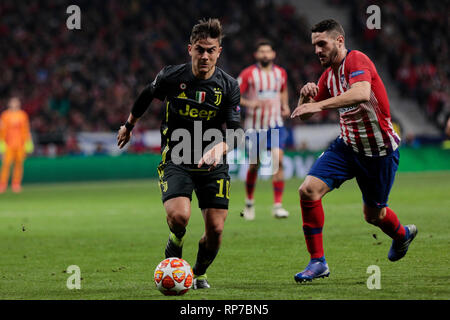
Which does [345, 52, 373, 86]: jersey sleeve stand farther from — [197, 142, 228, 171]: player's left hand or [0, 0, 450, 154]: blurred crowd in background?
[0, 0, 450, 154]: blurred crowd in background

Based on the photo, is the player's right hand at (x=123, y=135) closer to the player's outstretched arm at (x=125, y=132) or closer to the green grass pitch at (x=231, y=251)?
the player's outstretched arm at (x=125, y=132)

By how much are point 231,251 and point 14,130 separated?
42.1 ft

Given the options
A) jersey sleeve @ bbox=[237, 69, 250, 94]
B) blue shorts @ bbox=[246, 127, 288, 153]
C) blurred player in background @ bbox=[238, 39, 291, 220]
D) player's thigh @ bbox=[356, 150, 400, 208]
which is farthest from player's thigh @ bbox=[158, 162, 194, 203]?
jersey sleeve @ bbox=[237, 69, 250, 94]

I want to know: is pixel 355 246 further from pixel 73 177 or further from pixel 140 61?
pixel 140 61


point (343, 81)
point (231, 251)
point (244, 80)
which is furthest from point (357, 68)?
point (244, 80)

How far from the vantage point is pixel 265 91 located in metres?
12.5

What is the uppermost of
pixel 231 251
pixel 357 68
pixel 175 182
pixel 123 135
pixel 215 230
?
pixel 357 68

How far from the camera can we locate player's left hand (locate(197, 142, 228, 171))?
5.84 m

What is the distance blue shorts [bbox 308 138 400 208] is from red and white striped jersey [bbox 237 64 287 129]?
5776 millimetres

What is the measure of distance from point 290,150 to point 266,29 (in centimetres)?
850

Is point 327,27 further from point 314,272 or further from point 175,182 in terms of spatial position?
point 314,272
